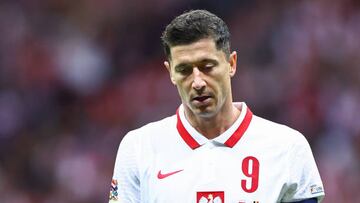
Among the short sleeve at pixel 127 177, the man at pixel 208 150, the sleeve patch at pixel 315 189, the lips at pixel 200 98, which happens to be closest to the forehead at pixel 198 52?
the man at pixel 208 150

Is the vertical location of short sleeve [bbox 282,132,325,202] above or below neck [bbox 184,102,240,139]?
below

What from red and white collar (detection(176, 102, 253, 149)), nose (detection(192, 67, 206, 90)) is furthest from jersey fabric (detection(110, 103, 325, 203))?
nose (detection(192, 67, 206, 90))

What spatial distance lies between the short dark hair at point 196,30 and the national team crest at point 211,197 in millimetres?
510

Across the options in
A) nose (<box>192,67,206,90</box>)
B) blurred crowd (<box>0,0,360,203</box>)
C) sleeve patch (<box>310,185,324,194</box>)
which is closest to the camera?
nose (<box>192,67,206,90</box>)

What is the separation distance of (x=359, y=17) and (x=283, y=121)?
4.50ft

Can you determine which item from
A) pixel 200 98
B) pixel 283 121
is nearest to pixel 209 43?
pixel 200 98

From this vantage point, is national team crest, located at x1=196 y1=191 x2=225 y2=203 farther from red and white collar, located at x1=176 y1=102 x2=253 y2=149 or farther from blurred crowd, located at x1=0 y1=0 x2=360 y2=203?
blurred crowd, located at x1=0 y1=0 x2=360 y2=203

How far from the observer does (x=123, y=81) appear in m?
9.12

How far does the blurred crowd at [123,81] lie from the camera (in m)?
8.50

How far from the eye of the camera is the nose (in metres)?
3.54

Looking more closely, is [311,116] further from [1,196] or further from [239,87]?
[1,196]

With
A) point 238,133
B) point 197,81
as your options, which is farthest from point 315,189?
point 197,81

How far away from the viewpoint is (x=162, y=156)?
12.2 feet

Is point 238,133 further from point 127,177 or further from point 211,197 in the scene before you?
point 127,177
